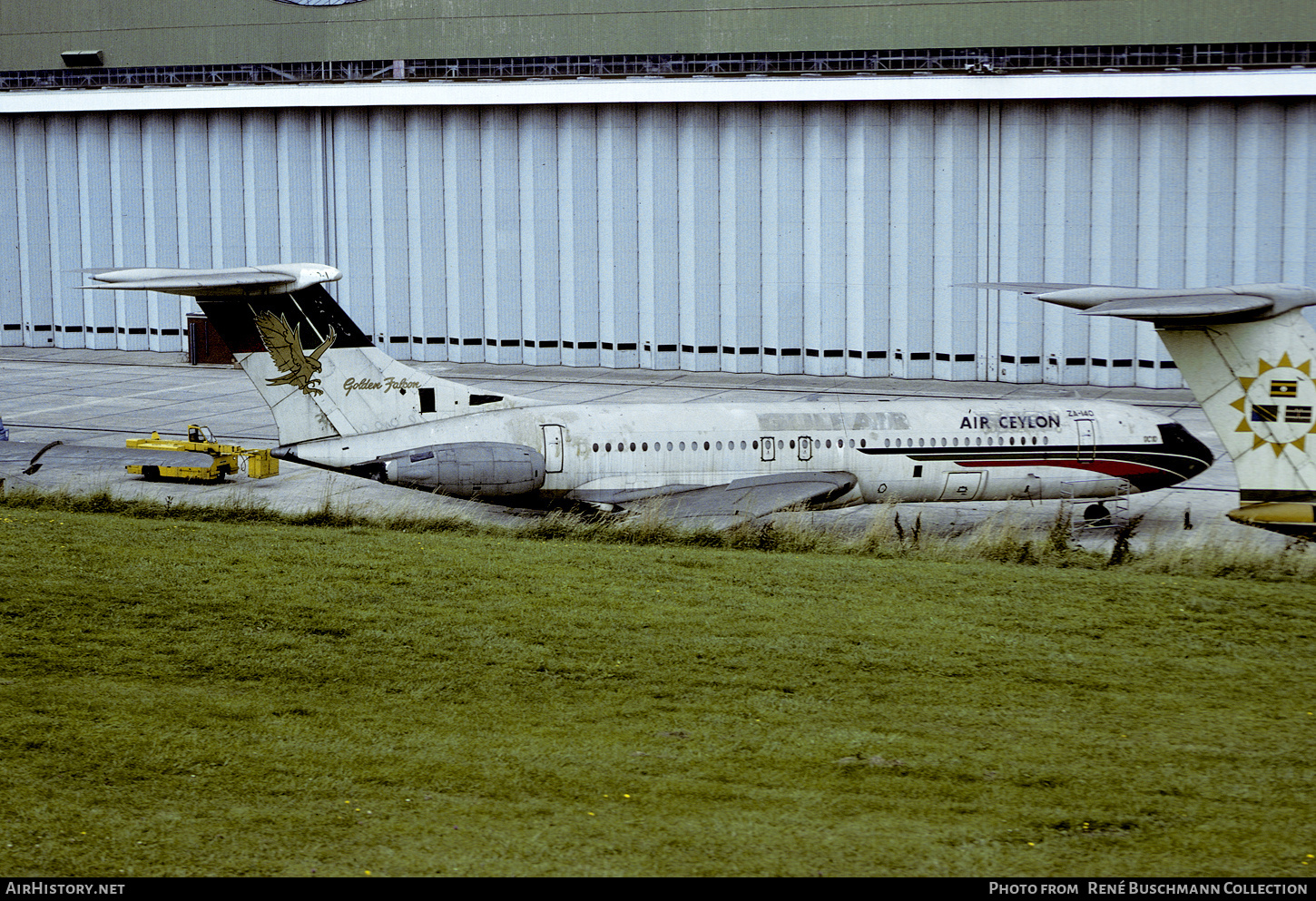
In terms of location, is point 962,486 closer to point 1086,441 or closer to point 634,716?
point 1086,441

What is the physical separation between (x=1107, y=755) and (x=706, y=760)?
361 cm

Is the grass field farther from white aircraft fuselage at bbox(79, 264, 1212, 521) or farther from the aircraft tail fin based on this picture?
the aircraft tail fin

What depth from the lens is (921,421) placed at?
2934 centimetres

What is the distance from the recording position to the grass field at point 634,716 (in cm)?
982

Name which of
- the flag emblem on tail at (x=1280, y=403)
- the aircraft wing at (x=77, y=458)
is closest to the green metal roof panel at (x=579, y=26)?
the aircraft wing at (x=77, y=458)

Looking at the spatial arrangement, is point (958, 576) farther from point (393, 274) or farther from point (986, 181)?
point (393, 274)

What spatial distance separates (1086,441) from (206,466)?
69.4ft

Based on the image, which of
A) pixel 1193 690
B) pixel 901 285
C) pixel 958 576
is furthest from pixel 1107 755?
pixel 901 285

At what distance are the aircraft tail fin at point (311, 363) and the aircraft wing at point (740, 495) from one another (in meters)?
3.73

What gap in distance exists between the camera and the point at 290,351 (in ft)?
90.0

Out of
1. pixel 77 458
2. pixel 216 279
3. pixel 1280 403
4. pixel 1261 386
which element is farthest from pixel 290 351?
pixel 1280 403

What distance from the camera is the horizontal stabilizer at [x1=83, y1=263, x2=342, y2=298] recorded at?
956 inches

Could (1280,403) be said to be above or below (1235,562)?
above

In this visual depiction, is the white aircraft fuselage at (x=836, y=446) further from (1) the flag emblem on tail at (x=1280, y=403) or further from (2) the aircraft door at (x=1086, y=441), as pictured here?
(1) the flag emblem on tail at (x=1280, y=403)
